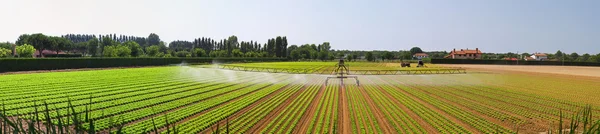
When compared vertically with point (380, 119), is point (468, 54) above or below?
above

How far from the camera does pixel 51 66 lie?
6456 centimetres

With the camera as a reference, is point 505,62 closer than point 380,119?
No

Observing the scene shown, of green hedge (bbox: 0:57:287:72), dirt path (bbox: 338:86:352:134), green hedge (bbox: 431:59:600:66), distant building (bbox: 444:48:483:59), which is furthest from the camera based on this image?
distant building (bbox: 444:48:483:59)

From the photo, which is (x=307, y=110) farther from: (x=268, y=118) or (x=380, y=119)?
(x=380, y=119)

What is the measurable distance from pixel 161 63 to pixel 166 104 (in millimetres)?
77133

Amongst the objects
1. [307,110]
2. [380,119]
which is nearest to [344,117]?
[380,119]

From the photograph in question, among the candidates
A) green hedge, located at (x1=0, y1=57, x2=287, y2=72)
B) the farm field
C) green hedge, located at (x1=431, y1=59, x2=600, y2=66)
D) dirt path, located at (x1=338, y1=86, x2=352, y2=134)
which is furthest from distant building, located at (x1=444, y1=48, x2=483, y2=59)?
dirt path, located at (x1=338, y1=86, x2=352, y2=134)

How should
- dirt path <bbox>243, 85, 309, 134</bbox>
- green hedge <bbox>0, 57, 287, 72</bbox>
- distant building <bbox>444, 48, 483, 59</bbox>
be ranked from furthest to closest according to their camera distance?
distant building <bbox>444, 48, 483, 59</bbox> < green hedge <bbox>0, 57, 287, 72</bbox> < dirt path <bbox>243, 85, 309, 134</bbox>

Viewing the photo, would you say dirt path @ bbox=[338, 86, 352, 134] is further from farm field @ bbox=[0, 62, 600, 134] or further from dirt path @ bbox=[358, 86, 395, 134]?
dirt path @ bbox=[358, 86, 395, 134]

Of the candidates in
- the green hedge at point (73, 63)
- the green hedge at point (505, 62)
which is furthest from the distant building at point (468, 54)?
the green hedge at point (73, 63)

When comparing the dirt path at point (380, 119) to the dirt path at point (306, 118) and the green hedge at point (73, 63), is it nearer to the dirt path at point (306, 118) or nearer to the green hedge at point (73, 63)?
the dirt path at point (306, 118)

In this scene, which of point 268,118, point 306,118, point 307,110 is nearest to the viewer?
point 268,118

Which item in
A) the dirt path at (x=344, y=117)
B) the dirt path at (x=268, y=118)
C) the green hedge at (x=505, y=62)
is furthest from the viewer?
the green hedge at (x=505, y=62)

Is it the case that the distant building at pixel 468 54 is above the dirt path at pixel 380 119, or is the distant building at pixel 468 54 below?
above
